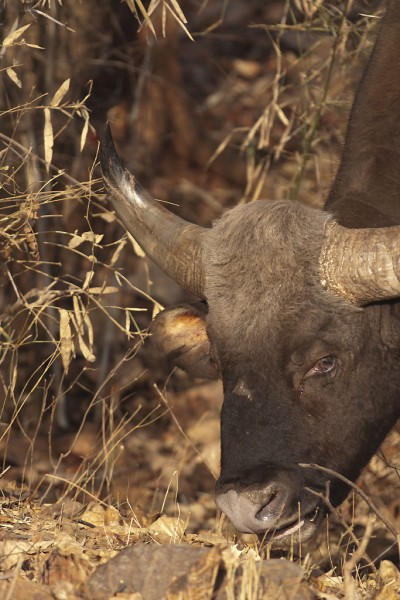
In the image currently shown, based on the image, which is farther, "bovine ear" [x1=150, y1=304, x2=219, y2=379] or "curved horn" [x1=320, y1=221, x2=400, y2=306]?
Result: "bovine ear" [x1=150, y1=304, x2=219, y2=379]

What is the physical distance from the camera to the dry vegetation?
13.5 feet

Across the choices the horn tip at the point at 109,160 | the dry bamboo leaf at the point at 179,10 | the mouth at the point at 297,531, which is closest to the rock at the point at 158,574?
the mouth at the point at 297,531

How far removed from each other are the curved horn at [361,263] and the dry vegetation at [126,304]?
896mm

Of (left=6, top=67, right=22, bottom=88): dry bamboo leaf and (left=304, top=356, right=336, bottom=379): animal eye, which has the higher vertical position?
(left=6, top=67, right=22, bottom=88): dry bamboo leaf

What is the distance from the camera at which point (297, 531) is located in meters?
4.52

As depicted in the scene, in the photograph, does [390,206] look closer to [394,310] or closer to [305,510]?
[394,310]

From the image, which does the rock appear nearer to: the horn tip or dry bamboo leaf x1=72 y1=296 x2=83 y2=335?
dry bamboo leaf x1=72 y1=296 x2=83 y2=335

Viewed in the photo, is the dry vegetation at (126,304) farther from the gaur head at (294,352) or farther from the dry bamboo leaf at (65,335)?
the gaur head at (294,352)

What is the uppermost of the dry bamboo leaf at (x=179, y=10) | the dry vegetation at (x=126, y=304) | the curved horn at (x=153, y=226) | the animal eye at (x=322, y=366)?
the dry bamboo leaf at (x=179, y=10)

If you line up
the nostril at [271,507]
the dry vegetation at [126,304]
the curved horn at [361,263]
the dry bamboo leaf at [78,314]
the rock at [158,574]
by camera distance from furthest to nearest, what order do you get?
the dry bamboo leaf at [78,314] < the curved horn at [361,263] < the nostril at [271,507] < the dry vegetation at [126,304] < the rock at [158,574]

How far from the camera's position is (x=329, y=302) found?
4.75 m

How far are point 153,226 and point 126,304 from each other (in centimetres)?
456

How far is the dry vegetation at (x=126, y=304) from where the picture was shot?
4.12 m

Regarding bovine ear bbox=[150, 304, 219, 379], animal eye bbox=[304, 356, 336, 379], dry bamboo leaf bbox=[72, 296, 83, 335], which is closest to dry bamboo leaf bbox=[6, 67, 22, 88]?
dry bamboo leaf bbox=[72, 296, 83, 335]
